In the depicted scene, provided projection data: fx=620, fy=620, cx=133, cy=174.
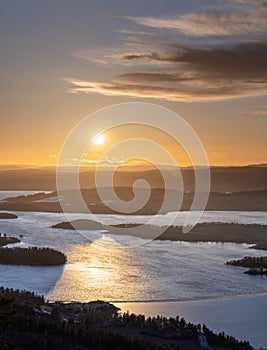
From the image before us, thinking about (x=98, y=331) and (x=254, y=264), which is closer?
(x=98, y=331)

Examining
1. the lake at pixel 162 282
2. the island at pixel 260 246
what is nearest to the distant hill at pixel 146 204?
the island at pixel 260 246

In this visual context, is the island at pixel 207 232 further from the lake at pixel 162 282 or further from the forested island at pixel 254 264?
the forested island at pixel 254 264

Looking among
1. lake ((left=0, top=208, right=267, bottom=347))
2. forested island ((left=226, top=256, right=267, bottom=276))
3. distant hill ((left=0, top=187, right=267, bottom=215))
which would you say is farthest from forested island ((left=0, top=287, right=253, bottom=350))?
distant hill ((left=0, top=187, right=267, bottom=215))

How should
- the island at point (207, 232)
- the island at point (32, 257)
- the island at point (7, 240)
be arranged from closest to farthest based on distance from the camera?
the island at point (32, 257)
the island at point (7, 240)
the island at point (207, 232)

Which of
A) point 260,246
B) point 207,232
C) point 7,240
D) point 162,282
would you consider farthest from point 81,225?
point 162,282

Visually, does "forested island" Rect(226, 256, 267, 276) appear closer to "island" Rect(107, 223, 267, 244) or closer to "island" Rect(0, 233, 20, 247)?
"island" Rect(107, 223, 267, 244)

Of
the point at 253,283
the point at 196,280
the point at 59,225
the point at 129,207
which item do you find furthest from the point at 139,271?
the point at 129,207

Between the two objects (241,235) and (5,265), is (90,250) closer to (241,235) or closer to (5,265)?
(5,265)

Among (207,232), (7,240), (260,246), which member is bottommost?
(7,240)

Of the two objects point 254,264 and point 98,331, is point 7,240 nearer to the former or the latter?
point 254,264
